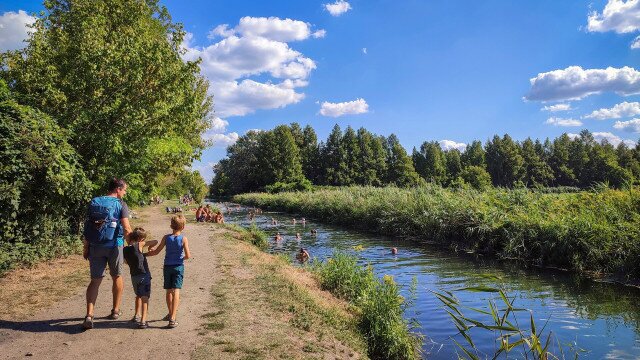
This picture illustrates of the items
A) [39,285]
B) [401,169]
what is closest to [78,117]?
[39,285]

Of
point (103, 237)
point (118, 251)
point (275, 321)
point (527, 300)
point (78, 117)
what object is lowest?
point (527, 300)

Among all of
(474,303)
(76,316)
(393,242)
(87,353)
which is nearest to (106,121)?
(76,316)

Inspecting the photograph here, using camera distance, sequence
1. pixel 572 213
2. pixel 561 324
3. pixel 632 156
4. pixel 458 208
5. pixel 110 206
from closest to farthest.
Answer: pixel 110 206 < pixel 561 324 < pixel 572 213 < pixel 458 208 < pixel 632 156

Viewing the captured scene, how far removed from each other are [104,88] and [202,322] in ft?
32.1

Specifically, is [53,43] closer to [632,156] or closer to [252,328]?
[252,328]

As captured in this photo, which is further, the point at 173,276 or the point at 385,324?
the point at 385,324

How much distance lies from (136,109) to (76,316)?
8.02 meters

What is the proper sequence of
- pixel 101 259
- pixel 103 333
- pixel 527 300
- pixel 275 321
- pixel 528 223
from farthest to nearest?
pixel 528 223, pixel 527 300, pixel 275 321, pixel 101 259, pixel 103 333

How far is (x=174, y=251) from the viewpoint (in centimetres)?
694

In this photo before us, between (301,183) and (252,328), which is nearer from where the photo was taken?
(252,328)

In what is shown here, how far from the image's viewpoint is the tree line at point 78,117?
10766 millimetres

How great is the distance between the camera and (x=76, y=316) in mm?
7484

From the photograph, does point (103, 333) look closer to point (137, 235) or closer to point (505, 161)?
point (137, 235)

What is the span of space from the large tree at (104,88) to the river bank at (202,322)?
4138mm
